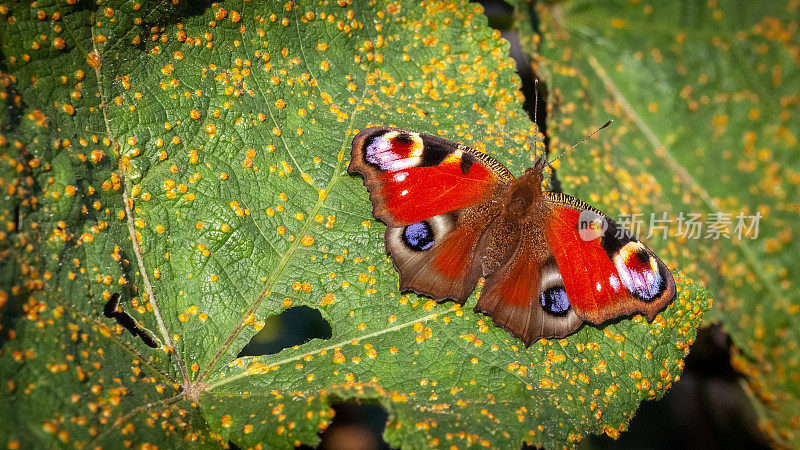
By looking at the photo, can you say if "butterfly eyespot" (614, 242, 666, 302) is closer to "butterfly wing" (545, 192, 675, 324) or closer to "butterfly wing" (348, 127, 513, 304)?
"butterfly wing" (545, 192, 675, 324)

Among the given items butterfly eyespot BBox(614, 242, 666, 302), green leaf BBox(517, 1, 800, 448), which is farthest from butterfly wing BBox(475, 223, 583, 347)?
green leaf BBox(517, 1, 800, 448)

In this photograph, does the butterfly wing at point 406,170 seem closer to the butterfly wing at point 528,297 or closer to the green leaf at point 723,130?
the butterfly wing at point 528,297

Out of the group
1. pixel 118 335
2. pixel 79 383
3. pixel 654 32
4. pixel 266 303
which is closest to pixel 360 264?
pixel 266 303

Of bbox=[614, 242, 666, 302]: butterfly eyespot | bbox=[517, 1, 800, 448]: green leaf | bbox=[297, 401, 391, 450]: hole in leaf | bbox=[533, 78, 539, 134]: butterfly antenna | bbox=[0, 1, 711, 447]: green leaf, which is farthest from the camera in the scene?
bbox=[517, 1, 800, 448]: green leaf

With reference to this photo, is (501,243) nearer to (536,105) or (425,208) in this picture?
(425,208)

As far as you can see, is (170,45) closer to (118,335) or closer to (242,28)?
(242,28)

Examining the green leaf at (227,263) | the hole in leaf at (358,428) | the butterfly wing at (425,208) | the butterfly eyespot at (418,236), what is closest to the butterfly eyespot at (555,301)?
the green leaf at (227,263)
